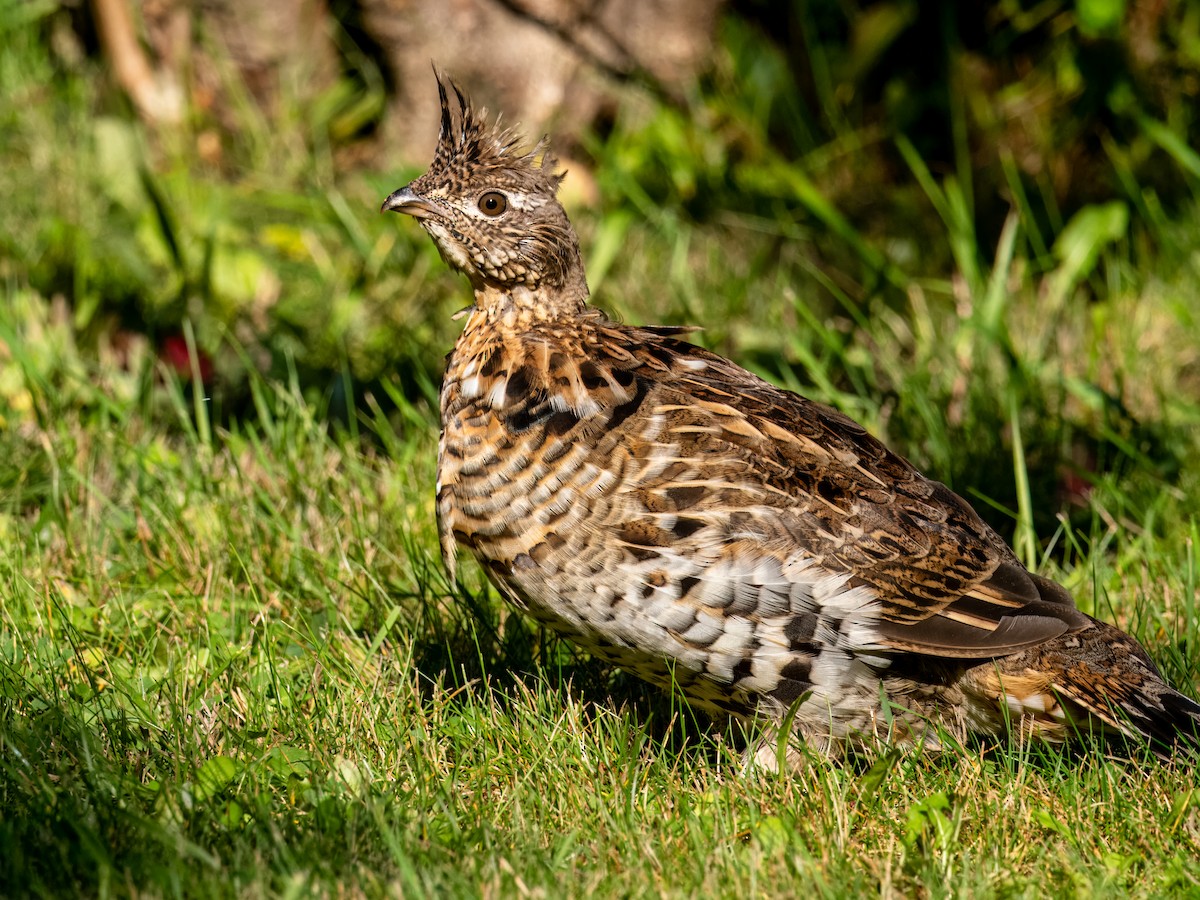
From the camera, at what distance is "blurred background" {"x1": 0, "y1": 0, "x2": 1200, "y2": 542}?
5457 mm

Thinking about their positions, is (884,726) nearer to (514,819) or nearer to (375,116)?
(514,819)

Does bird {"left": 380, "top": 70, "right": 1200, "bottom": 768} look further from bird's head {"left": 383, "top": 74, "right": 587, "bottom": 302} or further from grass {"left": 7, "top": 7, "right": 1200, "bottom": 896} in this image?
grass {"left": 7, "top": 7, "right": 1200, "bottom": 896}

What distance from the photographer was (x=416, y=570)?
4289mm

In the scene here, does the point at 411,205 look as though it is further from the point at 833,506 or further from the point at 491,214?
the point at 833,506

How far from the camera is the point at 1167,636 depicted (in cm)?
410

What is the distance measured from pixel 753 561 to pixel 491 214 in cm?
123

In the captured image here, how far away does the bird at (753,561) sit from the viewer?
11.2ft

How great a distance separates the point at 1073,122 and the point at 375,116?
364cm

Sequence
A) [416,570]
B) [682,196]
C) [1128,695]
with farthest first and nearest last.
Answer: [682,196] < [416,570] < [1128,695]

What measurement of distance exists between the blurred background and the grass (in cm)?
3

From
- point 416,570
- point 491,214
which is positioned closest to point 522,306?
point 491,214

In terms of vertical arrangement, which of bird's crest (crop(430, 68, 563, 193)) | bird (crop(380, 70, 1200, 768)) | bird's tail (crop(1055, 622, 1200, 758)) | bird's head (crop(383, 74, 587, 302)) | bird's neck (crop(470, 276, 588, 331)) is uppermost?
bird's crest (crop(430, 68, 563, 193))

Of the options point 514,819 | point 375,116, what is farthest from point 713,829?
point 375,116

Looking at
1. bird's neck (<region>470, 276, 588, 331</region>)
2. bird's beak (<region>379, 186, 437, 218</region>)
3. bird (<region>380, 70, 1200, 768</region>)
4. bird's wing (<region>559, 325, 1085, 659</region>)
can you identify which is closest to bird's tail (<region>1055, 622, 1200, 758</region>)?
bird (<region>380, 70, 1200, 768</region>)
